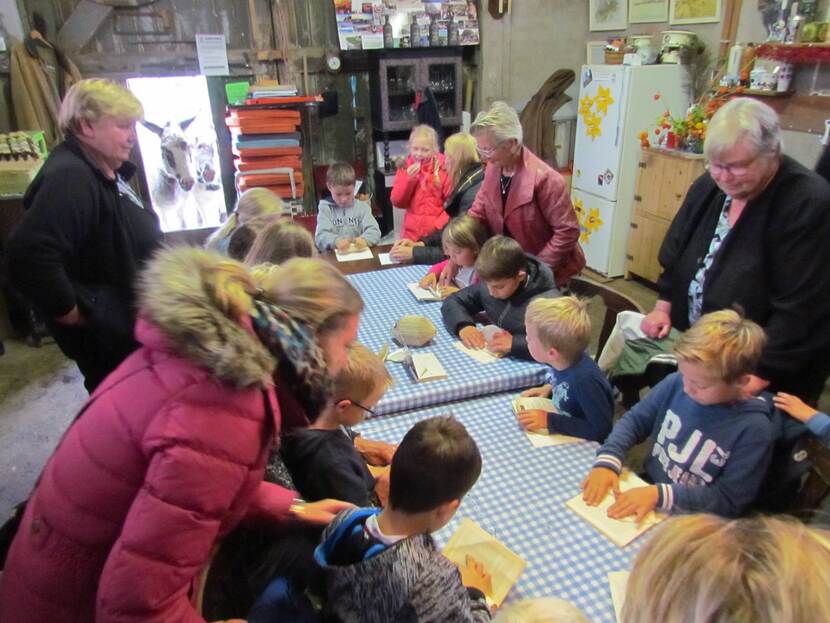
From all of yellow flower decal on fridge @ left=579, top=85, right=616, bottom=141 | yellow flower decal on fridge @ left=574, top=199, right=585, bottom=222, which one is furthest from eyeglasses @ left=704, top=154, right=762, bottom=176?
yellow flower decal on fridge @ left=574, top=199, right=585, bottom=222

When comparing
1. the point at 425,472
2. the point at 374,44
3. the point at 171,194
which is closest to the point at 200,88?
the point at 171,194

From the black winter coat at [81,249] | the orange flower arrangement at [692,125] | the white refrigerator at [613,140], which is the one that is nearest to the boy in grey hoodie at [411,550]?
the black winter coat at [81,249]

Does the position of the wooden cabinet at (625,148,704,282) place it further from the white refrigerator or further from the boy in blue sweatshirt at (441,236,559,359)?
the boy in blue sweatshirt at (441,236,559,359)

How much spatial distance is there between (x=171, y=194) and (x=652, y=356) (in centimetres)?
449

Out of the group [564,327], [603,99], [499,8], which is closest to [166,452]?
[564,327]

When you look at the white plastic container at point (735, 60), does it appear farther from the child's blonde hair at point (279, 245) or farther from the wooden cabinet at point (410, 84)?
the child's blonde hair at point (279, 245)

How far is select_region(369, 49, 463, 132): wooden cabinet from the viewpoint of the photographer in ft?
16.3

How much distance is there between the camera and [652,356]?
2.18 meters

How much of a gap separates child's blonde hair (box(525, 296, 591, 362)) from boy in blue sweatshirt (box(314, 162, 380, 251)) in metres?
1.91

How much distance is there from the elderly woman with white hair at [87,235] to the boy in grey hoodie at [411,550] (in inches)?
56.0

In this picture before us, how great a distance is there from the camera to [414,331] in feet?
7.33

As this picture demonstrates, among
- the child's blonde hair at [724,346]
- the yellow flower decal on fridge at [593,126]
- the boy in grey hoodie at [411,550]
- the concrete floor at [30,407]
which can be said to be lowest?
the concrete floor at [30,407]

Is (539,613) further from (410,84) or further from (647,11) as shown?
(647,11)

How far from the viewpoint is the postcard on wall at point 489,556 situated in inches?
49.4
